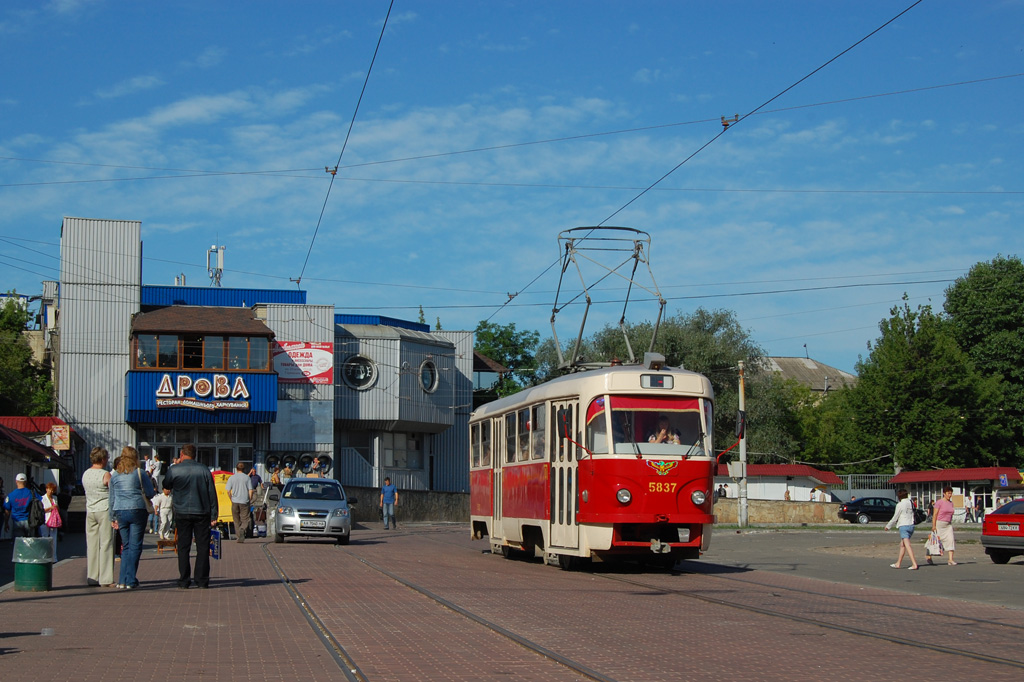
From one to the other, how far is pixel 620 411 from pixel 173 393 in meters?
33.6

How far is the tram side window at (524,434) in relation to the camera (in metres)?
19.9

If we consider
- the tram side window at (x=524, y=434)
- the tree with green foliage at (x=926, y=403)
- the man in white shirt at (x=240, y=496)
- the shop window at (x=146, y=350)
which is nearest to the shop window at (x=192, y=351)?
the shop window at (x=146, y=350)

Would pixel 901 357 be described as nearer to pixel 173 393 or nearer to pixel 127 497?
pixel 173 393

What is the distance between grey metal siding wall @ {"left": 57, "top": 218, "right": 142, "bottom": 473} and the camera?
157 ft

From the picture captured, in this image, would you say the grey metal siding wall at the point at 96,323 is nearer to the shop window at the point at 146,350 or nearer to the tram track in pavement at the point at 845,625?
the shop window at the point at 146,350

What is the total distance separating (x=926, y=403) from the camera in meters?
65.4

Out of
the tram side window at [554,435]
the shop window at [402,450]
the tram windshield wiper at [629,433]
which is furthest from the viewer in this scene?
the shop window at [402,450]

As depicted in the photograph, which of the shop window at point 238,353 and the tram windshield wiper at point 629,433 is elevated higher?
the shop window at point 238,353

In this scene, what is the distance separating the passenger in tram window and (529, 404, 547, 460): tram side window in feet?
7.28

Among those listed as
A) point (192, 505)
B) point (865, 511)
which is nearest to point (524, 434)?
point (192, 505)

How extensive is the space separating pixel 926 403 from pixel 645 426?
52.9m

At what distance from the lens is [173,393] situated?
46.9 metres

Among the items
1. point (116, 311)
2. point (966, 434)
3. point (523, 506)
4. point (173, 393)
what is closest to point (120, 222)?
point (116, 311)

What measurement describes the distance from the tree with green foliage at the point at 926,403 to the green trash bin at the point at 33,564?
2304 inches
